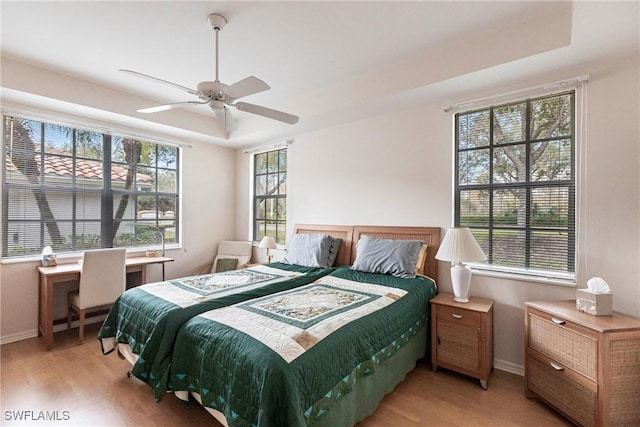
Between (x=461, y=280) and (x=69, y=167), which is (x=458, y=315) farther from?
(x=69, y=167)

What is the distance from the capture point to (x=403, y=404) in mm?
2049

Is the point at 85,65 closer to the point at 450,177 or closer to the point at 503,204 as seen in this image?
the point at 450,177

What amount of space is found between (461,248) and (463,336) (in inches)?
27.6

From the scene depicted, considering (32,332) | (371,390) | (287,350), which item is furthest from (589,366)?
(32,332)

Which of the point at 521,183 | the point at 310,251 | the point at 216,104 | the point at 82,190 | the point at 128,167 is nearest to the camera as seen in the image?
the point at 216,104

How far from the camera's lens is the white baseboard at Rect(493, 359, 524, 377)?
8.04ft

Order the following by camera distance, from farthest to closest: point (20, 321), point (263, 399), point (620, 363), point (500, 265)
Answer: point (20, 321), point (500, 265), point (620, 363), point (263, 399)

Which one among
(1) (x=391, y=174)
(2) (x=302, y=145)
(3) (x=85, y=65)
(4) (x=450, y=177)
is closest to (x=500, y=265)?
(4) (x=450, y=177)

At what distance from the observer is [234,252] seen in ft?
15.2

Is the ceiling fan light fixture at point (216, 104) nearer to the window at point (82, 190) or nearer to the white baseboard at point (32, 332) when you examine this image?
the window at point (82, 190)

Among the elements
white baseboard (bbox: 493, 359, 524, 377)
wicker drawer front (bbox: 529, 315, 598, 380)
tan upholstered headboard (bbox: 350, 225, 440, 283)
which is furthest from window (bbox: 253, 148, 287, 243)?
wicker drawer front (bbox: 529, 315, 598, 380)

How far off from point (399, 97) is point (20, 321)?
178 inches

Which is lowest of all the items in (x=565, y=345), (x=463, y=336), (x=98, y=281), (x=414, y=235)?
(x=463, y=336)

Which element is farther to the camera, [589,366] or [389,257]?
[389,257]
